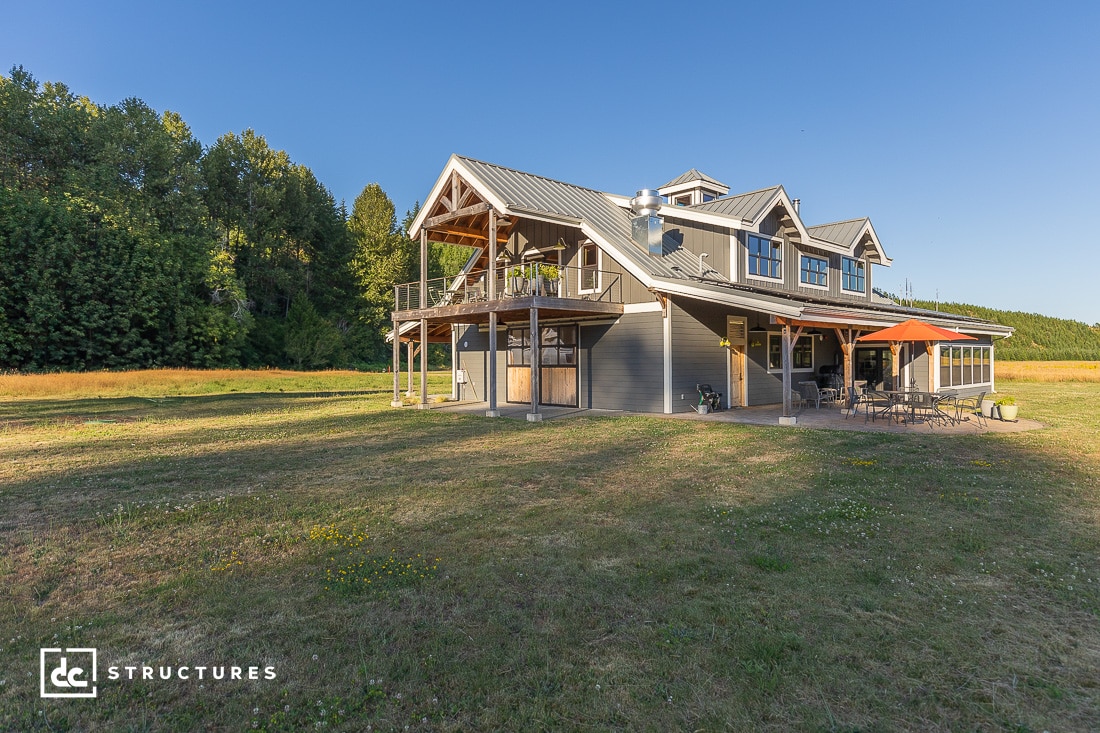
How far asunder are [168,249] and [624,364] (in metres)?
29.8

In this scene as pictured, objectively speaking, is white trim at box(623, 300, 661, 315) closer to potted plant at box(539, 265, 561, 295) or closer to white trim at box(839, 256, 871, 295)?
potted plant at box(539, 265, 561, 295)

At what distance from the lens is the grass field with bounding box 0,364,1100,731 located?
2707 mm

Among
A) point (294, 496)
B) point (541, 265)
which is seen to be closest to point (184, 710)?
point (294, 496)

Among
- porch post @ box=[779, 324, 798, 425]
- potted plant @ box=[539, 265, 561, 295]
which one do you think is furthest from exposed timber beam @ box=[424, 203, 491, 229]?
porch post @ box=[779, 324, 798, 425]

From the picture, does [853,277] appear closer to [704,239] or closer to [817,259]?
[817,259]

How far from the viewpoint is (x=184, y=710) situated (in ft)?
8.79

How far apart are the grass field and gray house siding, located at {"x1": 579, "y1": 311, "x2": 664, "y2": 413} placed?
6221mm

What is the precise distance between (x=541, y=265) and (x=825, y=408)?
8937mm

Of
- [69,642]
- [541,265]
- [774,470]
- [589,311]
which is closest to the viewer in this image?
[69,642]

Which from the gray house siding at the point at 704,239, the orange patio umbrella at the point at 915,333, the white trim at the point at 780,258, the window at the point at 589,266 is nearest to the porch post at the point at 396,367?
the window at the point at 589,266

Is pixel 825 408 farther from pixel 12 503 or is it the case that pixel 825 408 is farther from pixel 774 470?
pixel 12 503

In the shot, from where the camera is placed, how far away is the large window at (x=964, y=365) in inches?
733

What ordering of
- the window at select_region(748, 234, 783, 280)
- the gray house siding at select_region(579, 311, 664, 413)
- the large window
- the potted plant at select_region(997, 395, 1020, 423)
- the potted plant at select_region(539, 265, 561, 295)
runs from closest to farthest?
the potted plant at select_region(997, 395, 1020, 423), the gray house siding at select_region(579, 311, 664, 413), the potted plant at select_region(539, 265, 561, 295), the window at select_region(748, 234, 783, 280), the large window

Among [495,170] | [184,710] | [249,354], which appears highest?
[495,170]
